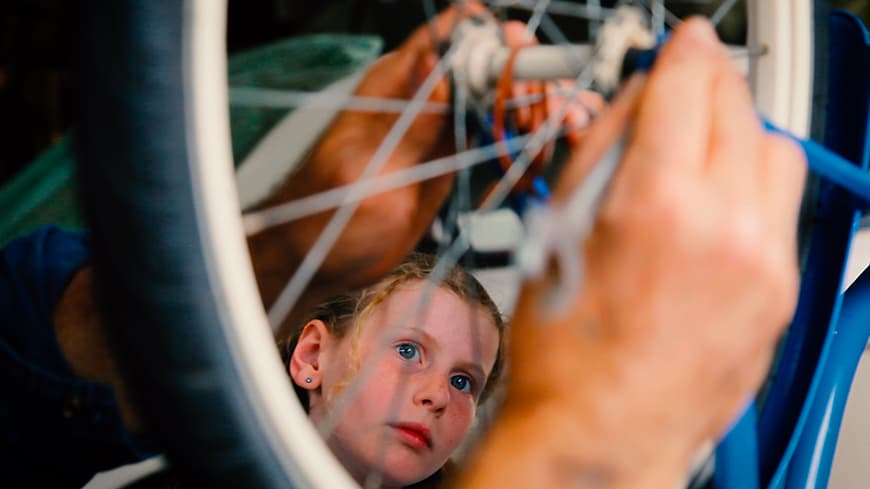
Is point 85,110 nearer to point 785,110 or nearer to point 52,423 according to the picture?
point 52,423

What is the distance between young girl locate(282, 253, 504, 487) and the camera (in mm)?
661

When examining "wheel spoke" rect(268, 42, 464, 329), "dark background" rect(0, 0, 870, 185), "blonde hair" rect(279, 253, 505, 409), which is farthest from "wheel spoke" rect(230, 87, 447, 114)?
"dark background" rect(0, 0, 870, 185)

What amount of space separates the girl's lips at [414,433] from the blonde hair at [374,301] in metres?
0.06

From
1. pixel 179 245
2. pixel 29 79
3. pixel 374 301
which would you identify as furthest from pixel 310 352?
pixel 29 79

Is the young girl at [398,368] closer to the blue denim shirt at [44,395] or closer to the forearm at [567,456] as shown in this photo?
the blue denim shirt at [44,395]

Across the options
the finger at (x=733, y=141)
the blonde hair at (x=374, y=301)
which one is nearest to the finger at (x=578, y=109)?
the blonde hair at (x=374, y=301)

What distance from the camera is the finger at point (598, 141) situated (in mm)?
387

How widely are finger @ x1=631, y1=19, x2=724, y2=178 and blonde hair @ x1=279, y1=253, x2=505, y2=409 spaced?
0.34m

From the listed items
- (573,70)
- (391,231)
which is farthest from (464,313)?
(573,70)

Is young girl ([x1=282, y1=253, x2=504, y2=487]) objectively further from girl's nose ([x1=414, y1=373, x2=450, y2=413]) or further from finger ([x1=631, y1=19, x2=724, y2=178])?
finger ([x1=631, y1=19, x2=724, y2=178])

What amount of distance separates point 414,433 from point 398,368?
0.16 ft

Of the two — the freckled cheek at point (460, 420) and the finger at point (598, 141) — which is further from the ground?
the finger at point (598, 141)

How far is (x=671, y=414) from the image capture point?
1.20ft

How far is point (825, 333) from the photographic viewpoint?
25.6 inches
